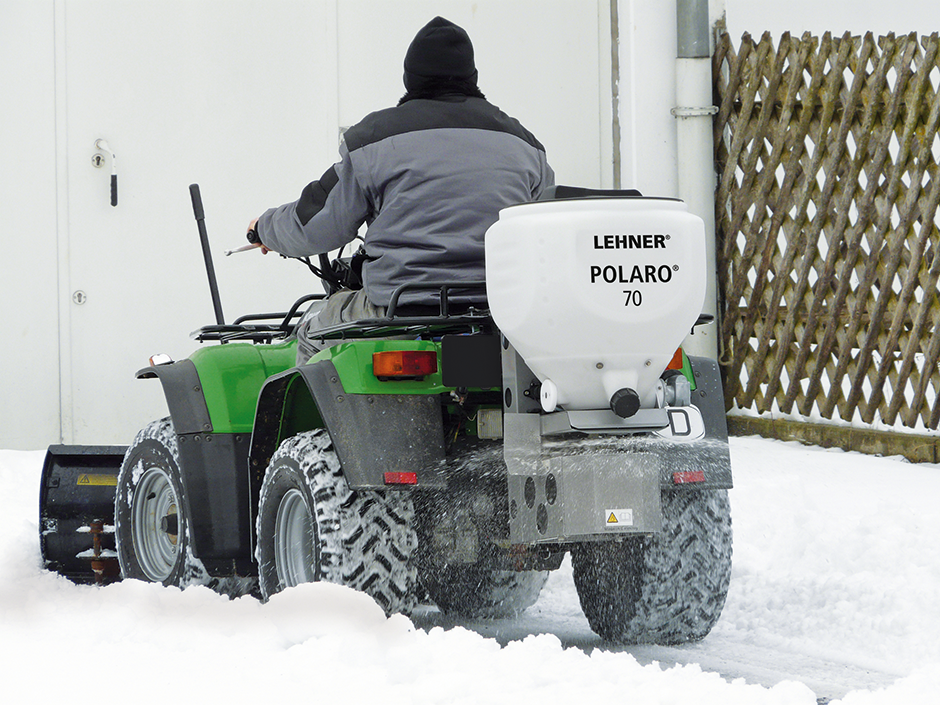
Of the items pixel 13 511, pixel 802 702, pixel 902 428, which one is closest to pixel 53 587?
pixel 13 511

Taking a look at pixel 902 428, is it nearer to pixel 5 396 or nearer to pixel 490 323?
pixel 490 323

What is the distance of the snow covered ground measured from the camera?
2523 mm

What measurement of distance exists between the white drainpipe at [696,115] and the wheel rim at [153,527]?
3836 mm

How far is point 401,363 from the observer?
302cm

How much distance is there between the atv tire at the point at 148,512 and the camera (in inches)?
152

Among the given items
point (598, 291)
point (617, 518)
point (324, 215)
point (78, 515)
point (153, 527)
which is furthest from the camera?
point (78, 515)

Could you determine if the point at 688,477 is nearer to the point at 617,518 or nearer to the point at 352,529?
the point at 617,518

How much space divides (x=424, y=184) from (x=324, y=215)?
322 mm

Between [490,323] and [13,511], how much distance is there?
288cm

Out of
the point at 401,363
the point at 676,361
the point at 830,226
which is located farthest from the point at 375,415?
the point at 830,226

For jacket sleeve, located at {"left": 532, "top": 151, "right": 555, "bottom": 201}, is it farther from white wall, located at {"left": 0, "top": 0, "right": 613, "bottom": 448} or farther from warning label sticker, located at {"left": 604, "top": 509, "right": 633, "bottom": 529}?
white wall, located at {"left": 0, "top": 0, "right": 613, "bottom": 448}

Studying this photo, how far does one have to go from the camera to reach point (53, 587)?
4020 millimetres

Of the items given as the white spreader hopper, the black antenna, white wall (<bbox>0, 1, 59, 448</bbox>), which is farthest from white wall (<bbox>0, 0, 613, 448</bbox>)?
the white spreader hopper

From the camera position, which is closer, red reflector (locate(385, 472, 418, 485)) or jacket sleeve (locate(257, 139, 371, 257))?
red reflector (locate(385, 472, 418, 485))
